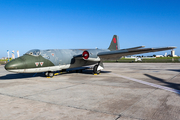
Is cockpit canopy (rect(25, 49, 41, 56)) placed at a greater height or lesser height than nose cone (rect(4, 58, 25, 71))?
greater

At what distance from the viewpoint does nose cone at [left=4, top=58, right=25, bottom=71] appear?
11.0m

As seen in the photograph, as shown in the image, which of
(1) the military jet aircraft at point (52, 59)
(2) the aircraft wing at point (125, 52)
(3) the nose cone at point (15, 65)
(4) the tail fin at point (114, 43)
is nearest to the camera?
(3) the nose cone at point (15, 65)

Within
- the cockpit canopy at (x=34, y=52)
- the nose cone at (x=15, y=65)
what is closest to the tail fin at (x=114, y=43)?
the cockpit canopy at (x=34, y=52)

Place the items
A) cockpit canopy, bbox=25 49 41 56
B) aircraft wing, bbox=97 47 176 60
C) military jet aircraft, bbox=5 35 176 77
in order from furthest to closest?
aircraft wing, bbox=97 47 176 60
cockpit canopy, bbox=25 49 41 56
military jet aircraft, bbox=5 35 176 77

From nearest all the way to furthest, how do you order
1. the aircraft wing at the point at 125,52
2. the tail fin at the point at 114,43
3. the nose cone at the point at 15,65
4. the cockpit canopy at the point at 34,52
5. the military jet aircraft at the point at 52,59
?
the nose cone at the point at 15,65 → the military jet aircraft at the point at 52,59 → the cockpit canopy at the point at 34,52 → the aircraft wing at the point at 125,52 → the tail fin at the point at 114,43

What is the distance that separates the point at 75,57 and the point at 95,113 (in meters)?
10.7

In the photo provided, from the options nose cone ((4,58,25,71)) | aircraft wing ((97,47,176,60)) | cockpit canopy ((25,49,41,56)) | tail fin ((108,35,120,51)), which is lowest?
nose cone ((4,58,25,71))

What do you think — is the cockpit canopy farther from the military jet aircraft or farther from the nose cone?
the nose cone

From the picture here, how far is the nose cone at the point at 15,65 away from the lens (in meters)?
11.0

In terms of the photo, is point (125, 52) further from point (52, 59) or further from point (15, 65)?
point (15, 65)

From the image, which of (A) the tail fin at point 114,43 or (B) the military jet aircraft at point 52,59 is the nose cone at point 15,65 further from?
(A) the tail fin at point 114,43

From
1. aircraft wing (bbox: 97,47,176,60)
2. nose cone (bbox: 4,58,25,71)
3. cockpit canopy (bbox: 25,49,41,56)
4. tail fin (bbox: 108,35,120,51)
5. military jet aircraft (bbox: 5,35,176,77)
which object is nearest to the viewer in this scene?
nose cone (bbox: 4,58,25,71)

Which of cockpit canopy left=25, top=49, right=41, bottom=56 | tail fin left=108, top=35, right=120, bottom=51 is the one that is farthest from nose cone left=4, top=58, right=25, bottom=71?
tail fin left=108, top=35, right=120, bottom=51

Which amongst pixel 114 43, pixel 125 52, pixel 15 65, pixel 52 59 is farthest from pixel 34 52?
pixel 114 43
